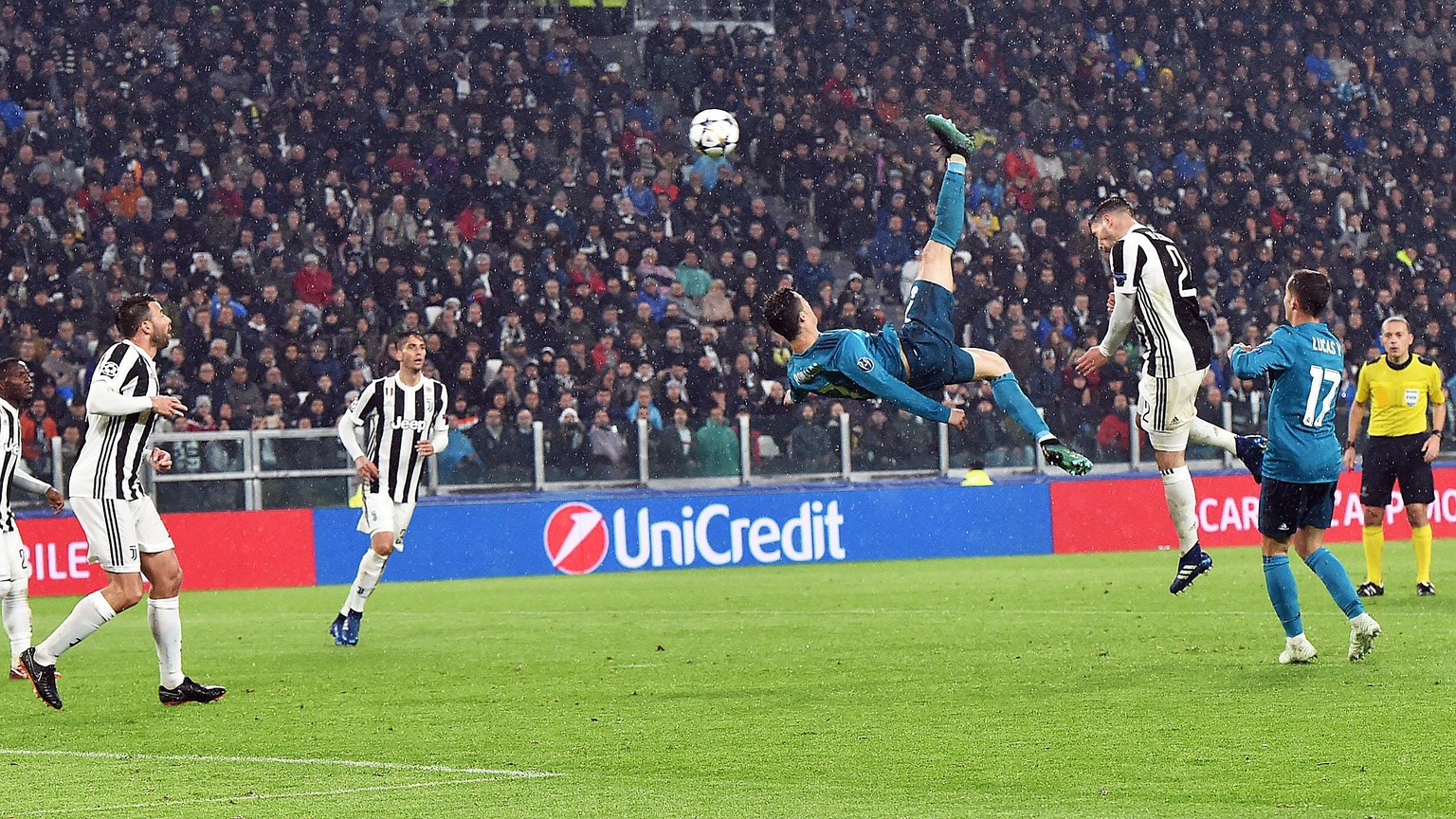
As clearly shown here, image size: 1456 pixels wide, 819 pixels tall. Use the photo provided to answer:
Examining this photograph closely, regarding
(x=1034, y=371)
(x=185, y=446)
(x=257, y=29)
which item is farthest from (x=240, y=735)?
(x=257, y=29)

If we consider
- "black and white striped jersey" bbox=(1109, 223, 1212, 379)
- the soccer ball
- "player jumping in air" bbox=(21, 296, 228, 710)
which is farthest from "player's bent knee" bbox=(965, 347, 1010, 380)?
the soccer ball

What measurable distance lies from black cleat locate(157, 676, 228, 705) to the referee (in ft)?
28.2

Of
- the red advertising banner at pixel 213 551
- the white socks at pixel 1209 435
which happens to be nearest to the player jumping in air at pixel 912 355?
the white socks at pixel 1209 435

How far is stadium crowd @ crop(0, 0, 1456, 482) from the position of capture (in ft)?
68.7

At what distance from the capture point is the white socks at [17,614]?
11242mm

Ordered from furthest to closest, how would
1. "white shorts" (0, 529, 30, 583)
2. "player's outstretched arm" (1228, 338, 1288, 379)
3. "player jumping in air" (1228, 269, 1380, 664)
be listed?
"white shorts" (0, 529, 30, 583), "player jumping in air" (1228, 269, 1380, 664), "player's outstretched arm" (1228, 338, 1288, 379)

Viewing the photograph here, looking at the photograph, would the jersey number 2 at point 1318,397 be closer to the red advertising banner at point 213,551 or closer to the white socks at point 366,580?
the white socks at point 366,580

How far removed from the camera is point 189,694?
31.6ft

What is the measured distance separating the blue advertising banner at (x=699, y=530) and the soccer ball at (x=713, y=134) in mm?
3892

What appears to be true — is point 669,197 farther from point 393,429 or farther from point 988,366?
point 988,366

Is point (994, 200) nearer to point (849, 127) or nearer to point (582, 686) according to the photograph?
point (849, 127)

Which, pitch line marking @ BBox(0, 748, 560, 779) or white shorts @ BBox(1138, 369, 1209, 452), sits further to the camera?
white shorts @ BBox(1138, 369, 1209, 452)

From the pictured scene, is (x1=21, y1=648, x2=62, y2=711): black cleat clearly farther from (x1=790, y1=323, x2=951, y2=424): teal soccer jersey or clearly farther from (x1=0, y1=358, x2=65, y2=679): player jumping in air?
(x1=790, y1=323, x2=951, y2=424): teal soccer jersey

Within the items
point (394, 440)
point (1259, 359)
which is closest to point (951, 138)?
point (1259, 359)
